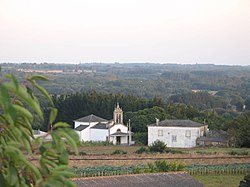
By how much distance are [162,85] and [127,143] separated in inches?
4378

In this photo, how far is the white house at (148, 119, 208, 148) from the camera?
49.6 meters

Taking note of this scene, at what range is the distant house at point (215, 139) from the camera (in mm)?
47750

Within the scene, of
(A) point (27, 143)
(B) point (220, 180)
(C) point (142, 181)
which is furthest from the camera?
(B) point (220, 180)

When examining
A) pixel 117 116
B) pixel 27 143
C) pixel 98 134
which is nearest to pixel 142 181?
pixel 27 143

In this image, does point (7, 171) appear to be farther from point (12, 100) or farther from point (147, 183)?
point (147, 183)

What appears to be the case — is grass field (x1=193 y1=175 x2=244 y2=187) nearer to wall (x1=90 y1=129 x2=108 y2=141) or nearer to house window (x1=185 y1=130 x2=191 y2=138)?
house window (x1=185 y1=130 x2=191 y2=138)

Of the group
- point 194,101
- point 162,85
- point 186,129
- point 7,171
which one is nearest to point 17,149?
point 7,171

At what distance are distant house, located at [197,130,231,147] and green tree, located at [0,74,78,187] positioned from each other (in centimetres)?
4520

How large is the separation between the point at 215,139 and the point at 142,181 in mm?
29253

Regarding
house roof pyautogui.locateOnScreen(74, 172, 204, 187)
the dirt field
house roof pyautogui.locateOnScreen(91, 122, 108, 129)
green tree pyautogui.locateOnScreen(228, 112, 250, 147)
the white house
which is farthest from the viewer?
house roof pyautogui.locateOnScreen(91, 122, 108, 129)

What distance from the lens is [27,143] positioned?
2984 mm

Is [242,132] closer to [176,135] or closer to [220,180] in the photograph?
[176,135]

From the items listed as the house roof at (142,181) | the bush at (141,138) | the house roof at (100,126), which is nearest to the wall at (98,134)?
the house roof at (100,126)

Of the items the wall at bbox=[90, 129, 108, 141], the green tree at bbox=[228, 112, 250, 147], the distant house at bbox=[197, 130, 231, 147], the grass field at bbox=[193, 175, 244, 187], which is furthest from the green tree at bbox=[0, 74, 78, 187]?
the wall at bbox=[90, 129, 108, 141]
